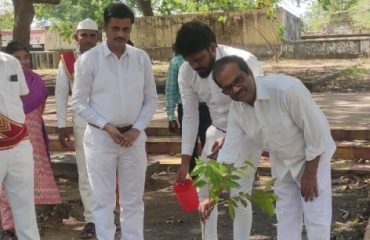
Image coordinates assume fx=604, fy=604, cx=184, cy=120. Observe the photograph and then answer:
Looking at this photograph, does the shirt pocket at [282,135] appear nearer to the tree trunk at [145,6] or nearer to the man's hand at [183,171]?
the man's hand at [183,171]

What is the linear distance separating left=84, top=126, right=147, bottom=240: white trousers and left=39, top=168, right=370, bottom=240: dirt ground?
2.77 feet

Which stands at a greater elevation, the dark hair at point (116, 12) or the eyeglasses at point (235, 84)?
the dark hair at point (116, 12)

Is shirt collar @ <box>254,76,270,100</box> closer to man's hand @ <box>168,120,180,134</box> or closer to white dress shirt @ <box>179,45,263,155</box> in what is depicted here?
white dress shirt @ <box>179,45,263,155</box>

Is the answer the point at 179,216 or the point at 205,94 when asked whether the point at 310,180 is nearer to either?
the point at 205,94

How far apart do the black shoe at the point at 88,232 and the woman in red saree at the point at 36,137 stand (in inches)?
13.2

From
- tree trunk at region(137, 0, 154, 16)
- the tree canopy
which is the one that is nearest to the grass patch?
the tree canopy

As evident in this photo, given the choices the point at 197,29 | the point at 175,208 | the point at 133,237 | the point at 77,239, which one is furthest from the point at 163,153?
the point at 197,29

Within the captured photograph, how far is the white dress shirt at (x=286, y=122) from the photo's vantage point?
2.81 metres

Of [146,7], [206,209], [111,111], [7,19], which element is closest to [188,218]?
[111,111]

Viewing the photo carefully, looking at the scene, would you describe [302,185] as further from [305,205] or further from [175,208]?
[175,208]

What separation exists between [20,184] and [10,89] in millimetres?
563

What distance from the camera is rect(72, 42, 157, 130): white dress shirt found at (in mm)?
3760

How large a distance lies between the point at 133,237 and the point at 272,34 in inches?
745

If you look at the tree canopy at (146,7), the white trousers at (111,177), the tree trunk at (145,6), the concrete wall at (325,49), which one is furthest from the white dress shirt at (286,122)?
the concrete wall at (325,49)
